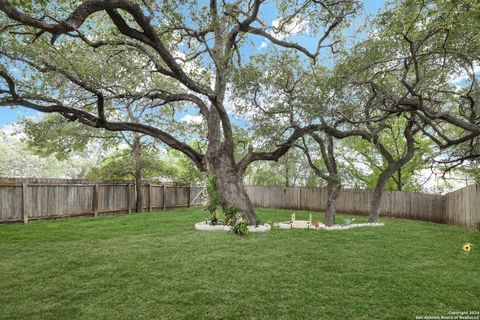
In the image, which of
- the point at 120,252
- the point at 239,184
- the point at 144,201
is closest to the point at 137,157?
the point at 144,201

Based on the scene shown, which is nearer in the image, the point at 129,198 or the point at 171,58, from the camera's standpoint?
the point at 171,58

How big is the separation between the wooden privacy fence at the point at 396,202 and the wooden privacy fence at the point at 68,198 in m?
6.58

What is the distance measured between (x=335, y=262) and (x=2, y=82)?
8836 mm

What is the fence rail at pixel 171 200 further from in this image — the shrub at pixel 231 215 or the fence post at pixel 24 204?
the shrub at pixel 231 215

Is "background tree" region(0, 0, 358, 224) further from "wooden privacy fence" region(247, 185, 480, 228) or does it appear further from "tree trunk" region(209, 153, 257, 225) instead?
"wooden privacy fence" region(247, 185, 480, 228)

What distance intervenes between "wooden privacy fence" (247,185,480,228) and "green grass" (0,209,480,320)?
15.0 ft

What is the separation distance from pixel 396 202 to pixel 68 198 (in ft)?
47.1

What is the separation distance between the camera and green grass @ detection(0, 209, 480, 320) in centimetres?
346

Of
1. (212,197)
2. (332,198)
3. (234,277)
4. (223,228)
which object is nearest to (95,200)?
(212,197)

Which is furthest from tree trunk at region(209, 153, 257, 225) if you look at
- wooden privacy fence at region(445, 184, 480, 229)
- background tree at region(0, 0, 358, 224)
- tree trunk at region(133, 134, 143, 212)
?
wooden privacy fence at region(445, 184, 480, 229)

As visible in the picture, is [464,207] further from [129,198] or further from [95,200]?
[95,200]

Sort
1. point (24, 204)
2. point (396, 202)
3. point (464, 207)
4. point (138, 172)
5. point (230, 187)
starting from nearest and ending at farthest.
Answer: point (230, 187)
point (24, 204)
point (464, 207)
point (396, 202)
point (138, 172)

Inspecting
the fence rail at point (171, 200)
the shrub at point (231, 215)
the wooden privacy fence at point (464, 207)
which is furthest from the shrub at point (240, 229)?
the wooden privacy fence at point (464, 207)

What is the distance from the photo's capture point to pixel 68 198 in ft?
40.8
